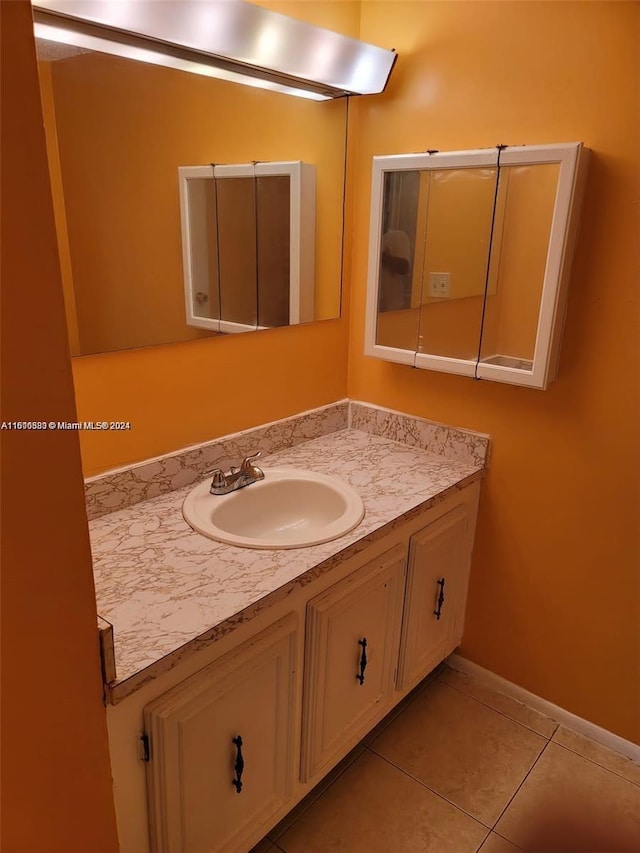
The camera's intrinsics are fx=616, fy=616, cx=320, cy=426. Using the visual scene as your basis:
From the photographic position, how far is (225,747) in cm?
119

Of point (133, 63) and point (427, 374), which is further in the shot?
point (427, 374)

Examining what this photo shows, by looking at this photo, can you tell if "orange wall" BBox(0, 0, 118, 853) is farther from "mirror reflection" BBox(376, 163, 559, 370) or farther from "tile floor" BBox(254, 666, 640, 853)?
"mirror reflection" BBox(376, 163, 559, 370)

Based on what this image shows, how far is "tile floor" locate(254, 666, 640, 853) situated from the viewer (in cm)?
149

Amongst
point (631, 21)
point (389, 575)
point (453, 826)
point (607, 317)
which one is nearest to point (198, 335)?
point (389, 575)

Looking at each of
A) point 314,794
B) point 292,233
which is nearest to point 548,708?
point 314,794

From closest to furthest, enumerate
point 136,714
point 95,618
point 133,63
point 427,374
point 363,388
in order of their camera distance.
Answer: point 95,618 < point 136,714 < point 133,63 < point 427,374 < point 363,388

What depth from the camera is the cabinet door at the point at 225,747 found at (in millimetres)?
1081

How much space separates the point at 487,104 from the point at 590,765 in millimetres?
1795

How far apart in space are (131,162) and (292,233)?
20.3 inches

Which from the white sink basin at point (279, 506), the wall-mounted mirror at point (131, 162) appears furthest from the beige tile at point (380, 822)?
the wall-mounted mirror at point (131, 162)

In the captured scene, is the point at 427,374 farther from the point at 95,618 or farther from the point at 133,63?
the point at 95,618

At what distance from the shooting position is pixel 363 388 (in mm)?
2053

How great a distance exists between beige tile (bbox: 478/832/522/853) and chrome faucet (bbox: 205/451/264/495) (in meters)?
1.05

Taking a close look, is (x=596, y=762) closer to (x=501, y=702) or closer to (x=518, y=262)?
(x=501, y=702)
